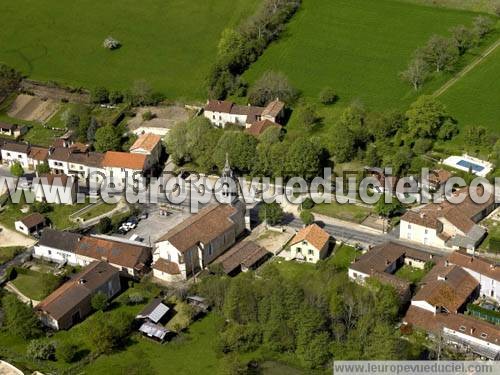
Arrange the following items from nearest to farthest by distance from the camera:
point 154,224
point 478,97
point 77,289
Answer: point 77,289
point 154,224
point 478,97

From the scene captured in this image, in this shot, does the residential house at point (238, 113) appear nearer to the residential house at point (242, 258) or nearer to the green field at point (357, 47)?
the green field at point (357, 47)

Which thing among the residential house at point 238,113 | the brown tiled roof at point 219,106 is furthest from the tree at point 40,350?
the brown tiled roof at point 219,106

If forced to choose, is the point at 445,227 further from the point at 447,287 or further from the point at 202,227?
the point at 202,227

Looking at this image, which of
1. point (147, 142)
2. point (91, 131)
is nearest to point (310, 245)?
point (147, 142)

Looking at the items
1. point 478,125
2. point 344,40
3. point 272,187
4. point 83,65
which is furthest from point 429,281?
point 83,65

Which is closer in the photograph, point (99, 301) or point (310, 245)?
point (99, 301)

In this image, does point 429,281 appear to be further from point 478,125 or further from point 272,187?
point 478,125

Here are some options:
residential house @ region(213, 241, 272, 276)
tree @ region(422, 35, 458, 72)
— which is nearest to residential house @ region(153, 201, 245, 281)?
residential house @ region(213, 241, 272, 276)
